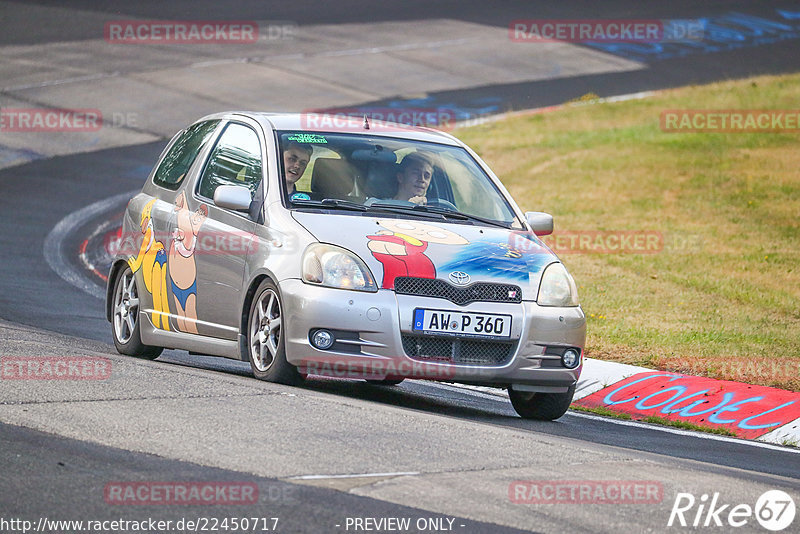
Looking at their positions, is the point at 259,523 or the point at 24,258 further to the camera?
the point at 24,258

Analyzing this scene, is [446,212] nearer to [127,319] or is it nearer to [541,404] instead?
[541,404]

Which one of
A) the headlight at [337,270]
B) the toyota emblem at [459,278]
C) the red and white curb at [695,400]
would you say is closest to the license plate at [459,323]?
the toyota emblem at [459,278]

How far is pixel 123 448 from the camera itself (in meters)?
6.03

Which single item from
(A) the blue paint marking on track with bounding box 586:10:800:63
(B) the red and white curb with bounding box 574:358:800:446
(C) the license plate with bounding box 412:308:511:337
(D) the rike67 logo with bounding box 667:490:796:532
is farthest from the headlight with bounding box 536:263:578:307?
(A) the blue paint marking on track with bounding box 586:10:800:63

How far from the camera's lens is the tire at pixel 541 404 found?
857 centimetres

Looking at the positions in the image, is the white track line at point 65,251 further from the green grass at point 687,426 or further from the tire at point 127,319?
the green grass at point 687,426

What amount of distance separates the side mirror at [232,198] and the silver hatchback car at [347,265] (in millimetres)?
10

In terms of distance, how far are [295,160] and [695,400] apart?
342cm

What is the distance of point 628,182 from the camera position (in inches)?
814

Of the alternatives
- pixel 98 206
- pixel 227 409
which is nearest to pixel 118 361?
pixel 227 409

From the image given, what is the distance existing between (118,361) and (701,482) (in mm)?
3963

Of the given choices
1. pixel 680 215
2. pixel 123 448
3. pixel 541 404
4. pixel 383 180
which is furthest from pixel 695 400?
pixel 680 215

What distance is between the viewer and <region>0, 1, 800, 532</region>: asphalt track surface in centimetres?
529

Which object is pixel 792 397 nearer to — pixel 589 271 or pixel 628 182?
pixel 589 271
